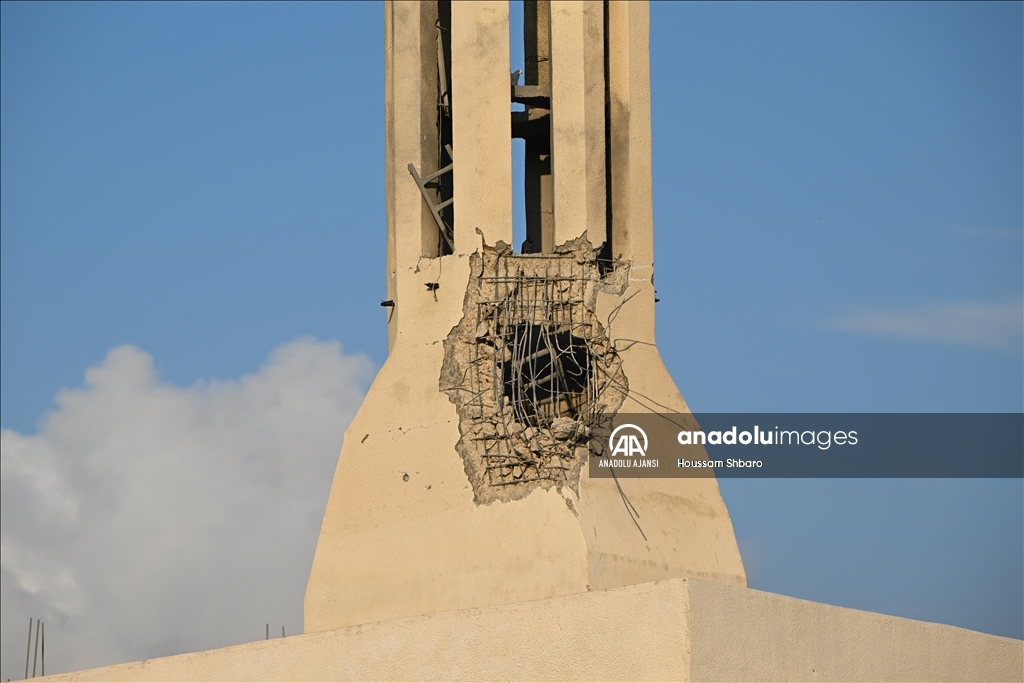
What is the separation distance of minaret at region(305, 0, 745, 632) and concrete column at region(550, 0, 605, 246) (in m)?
0.02

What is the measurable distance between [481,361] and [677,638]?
14.8 feet

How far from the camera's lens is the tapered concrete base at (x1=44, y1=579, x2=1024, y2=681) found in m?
10.9

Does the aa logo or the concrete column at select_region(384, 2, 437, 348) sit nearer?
the aa logo

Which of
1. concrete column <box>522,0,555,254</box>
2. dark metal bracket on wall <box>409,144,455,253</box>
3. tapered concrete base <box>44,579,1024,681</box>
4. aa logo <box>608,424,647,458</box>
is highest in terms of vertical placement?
concrete column <box>522,0,555,254</box>

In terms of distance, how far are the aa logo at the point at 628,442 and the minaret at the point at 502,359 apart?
0.63ft

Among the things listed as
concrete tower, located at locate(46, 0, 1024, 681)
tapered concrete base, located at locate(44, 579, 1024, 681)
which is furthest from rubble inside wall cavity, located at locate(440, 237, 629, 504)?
tapered concrete base, located at locate(44, 579, 1024, 681)

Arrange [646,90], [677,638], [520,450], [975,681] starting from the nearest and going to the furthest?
[677,638], [975,681], [520,450], [646,90]

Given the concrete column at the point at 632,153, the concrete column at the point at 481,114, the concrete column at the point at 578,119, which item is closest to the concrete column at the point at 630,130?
the concrete column at the point at 632,153

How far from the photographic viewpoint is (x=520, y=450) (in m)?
14.5

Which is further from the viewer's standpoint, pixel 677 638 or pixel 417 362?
pixel 417 362

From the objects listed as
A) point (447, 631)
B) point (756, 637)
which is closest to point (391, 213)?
point (447, 631)

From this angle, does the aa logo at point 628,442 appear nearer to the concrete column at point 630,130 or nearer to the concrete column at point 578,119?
the concrete column at point 630,130

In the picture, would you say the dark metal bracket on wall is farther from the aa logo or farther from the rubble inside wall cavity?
the aa logo

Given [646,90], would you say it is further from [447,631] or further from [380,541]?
[447,631]
